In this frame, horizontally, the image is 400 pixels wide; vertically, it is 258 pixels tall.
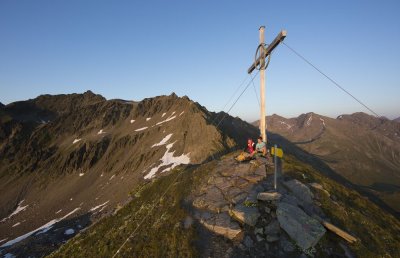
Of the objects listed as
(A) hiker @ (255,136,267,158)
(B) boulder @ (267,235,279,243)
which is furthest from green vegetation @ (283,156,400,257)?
(A) hiker @ (255,136,267,158)

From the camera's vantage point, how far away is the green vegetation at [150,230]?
41.2 ft

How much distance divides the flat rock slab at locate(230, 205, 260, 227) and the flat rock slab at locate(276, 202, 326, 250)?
1.03m

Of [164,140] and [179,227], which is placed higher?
[164,140]

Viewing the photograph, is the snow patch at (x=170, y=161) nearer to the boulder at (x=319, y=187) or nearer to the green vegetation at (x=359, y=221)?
the green vegetation at (x=359, y=221)

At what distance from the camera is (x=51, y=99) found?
193 m

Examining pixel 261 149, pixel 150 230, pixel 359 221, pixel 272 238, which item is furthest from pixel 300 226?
pixel 261 149

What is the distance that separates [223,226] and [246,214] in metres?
1.19

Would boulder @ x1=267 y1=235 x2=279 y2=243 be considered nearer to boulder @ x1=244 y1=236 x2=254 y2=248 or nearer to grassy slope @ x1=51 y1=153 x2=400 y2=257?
boulder @ x1=244 y1=236 x2=254 y2=248

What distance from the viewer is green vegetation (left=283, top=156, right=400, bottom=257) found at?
12336 mm

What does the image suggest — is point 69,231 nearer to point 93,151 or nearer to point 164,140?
point 164,140

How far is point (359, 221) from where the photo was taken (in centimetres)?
1409

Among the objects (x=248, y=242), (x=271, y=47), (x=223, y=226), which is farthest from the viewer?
(x=271, y=47)

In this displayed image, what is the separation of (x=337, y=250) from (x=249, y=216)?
3.81m

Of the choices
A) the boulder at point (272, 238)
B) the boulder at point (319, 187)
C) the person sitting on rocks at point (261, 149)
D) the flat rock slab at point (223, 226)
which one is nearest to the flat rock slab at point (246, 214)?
the flat rock slab at point (223, 226)
